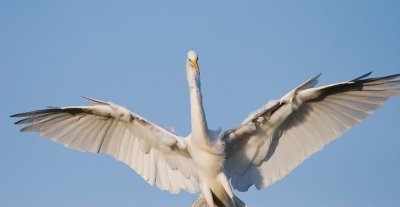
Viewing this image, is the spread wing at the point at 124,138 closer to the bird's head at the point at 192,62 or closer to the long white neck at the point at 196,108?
the long white neck at the point at 196,108

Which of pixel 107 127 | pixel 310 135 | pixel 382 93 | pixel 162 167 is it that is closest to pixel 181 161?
pixel 162 167

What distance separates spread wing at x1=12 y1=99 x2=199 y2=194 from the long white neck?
0.95m

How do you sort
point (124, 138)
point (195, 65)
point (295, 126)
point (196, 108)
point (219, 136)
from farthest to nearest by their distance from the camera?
point (124, 138) < point (295, 126) < point (219, 136) < point (195, 65) < point (196, 108)

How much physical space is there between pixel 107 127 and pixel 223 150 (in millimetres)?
2730

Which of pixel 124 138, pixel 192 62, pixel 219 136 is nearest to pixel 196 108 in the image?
pixel 219 136

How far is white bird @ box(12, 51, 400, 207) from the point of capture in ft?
51.9

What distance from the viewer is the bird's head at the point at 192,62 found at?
628 inches

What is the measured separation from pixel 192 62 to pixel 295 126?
Answer: 2464mm

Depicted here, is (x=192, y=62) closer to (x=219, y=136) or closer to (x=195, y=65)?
(x=195, y=65)

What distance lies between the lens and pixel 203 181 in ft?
53.8

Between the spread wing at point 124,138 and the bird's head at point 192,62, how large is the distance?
1.58m

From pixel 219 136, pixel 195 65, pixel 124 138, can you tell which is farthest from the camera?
pixel 124 138

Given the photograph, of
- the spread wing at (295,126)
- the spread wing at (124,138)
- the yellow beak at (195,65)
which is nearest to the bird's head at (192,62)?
the yellow beak at (195,65)

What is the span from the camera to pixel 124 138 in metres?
17.5
